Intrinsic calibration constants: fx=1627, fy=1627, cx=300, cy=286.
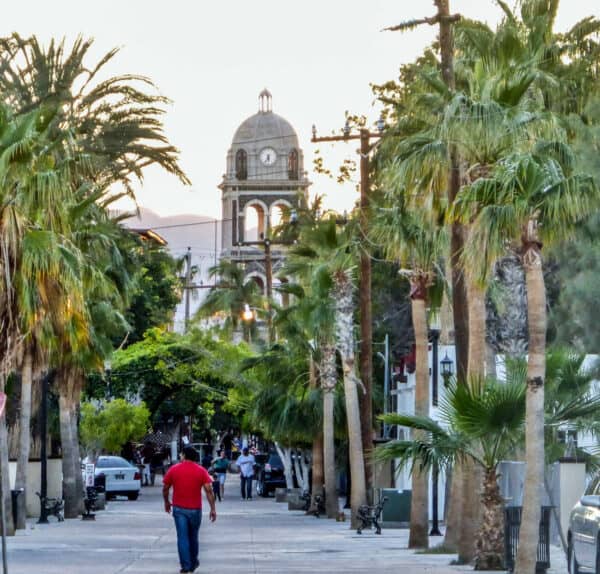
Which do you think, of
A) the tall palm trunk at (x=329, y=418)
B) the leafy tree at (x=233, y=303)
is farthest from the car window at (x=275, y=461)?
the tall palm trunk at (x=329, y=418)

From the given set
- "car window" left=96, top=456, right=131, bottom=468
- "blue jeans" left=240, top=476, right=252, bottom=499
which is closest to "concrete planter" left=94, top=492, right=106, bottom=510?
"car window" left=96, top=456, right=131, bottom=468

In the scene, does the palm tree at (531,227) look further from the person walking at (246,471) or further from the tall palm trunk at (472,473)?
the person walking at (246,471)

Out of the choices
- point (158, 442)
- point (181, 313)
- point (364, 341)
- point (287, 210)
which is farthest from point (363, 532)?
point (181, 313)

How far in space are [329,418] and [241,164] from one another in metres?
85.9

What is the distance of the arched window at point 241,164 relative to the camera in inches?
5133

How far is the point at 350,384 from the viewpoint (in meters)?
41.9

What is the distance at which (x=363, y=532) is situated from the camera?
125ft

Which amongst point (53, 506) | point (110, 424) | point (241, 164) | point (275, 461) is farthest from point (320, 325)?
point (241, 164)

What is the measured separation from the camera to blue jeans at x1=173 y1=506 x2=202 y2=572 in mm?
22547

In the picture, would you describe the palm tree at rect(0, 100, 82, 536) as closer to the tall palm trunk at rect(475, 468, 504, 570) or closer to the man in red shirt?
the man in red shirt

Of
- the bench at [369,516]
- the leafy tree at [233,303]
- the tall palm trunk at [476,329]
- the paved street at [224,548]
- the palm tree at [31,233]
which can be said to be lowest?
the paved street at [224,548]

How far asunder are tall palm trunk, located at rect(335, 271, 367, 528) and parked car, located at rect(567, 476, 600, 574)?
63.2ft

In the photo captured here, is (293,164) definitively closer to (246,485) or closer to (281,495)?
(246,485)

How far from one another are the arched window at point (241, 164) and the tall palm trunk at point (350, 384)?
87.8 m
